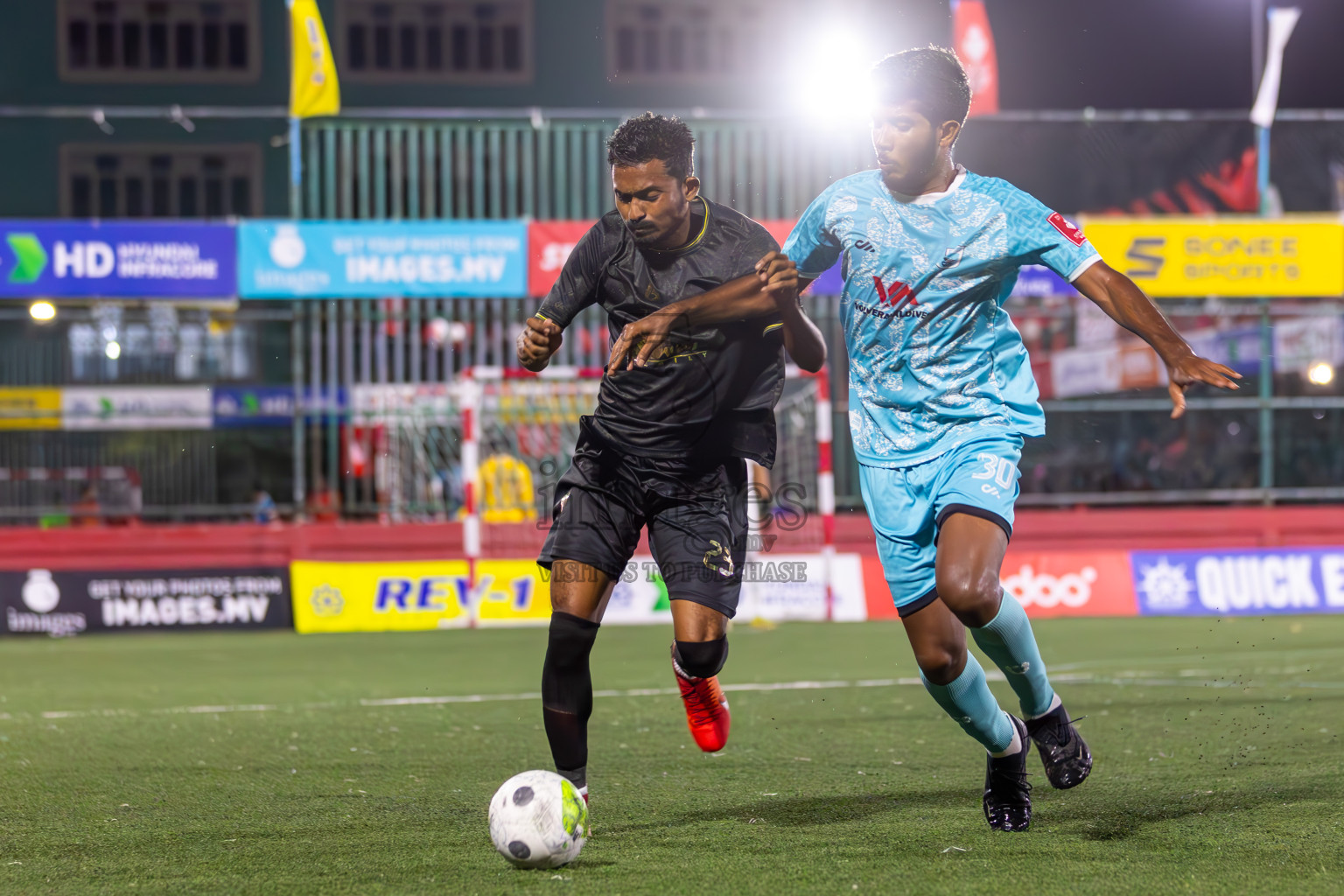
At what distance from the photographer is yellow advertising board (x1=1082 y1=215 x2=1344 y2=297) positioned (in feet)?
47.6

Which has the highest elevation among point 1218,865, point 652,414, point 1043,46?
point 1043,46

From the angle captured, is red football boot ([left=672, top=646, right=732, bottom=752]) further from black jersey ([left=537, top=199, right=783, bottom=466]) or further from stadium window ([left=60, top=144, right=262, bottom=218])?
stadium window ([left=60, top=144, right=262, bottom=218])

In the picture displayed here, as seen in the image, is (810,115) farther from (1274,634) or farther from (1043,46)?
(1043,46)

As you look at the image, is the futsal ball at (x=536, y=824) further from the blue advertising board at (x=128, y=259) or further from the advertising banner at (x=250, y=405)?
the advertising banner at (x=250, y=405)

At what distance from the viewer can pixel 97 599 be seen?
44.5 ft

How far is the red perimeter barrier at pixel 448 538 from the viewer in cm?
1434

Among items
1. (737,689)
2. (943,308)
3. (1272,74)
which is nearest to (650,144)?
(943,308)

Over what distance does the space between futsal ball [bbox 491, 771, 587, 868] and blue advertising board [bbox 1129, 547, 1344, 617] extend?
11.0m

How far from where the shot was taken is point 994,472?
4297 mm

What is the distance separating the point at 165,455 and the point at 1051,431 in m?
12.1

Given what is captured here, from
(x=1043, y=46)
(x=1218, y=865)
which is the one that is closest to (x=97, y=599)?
(x=1218, y=865)

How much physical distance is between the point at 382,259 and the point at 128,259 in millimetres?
2478

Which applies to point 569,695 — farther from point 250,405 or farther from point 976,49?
point 250,405

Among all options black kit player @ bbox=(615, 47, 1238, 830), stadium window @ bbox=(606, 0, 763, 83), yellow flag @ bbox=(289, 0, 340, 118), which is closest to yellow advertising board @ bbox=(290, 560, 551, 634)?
yellow flag @ bbox=(289, 0, 340, 118)
